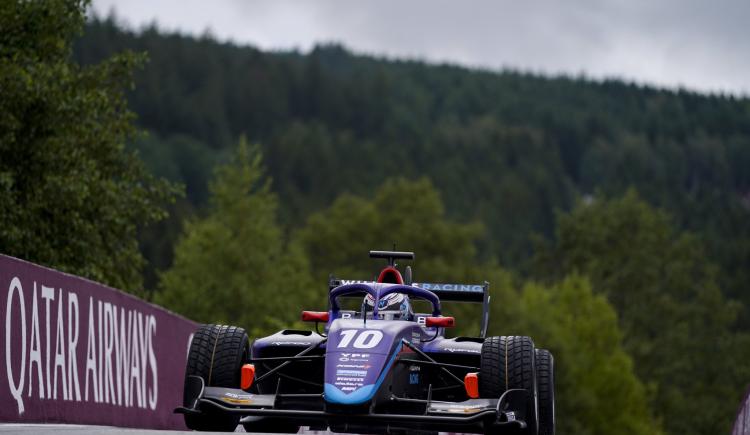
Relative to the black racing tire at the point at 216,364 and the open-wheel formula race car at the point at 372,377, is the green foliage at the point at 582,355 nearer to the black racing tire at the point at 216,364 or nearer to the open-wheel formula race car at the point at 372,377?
the open-wheel formula race car at the point at 372,377

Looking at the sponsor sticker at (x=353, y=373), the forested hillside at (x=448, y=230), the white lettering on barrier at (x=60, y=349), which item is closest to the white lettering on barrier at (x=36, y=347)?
the white lettering on barrier at (x=60, y=349)

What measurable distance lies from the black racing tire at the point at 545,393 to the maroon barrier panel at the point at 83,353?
4.85m

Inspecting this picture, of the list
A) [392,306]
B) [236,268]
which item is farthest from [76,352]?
[236,268]

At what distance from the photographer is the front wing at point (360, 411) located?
38.4 ft

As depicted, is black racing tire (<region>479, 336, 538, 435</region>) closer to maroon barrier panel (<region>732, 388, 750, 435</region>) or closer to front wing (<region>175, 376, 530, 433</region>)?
front wing (<region>175, 376, 530, 433</region>)

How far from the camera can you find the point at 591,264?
92.1m

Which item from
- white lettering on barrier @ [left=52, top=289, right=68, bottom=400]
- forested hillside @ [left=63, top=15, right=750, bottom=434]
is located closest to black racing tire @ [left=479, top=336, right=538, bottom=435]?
white lettering on barrier @ [left=52, top=289, right=68, bottom=400]

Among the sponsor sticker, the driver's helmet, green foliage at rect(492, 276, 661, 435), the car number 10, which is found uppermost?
the driver's helmet

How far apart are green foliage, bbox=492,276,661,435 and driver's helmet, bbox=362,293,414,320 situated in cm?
4309

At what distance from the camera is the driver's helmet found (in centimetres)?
1352

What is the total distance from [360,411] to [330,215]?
2688 inches

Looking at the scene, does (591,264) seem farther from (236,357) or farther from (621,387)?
(236,357)

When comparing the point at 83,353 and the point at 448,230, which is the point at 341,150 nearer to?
the point at 448,230

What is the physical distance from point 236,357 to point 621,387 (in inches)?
2121
